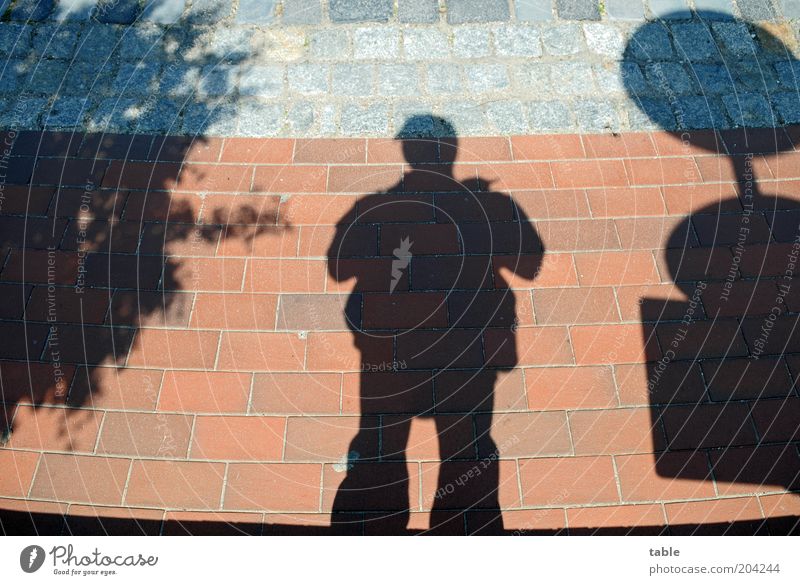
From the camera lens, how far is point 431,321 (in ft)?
11.5

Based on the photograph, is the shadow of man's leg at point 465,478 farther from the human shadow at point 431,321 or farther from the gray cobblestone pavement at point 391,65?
the gray cobblestone pavement at point 391,65

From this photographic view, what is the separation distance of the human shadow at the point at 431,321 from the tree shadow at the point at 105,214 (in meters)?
0.75

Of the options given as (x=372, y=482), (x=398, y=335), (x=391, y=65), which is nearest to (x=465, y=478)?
(x=372, y=482)

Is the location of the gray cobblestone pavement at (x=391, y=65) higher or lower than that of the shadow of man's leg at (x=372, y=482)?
higher

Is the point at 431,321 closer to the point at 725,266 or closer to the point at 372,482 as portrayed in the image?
the point at 372,482

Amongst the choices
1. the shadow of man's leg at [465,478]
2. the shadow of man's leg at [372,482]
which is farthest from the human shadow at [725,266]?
the shadow of man's leg at [372,482]

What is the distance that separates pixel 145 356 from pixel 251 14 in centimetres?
316

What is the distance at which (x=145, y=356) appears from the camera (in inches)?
134

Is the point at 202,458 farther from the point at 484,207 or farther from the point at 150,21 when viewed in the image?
the point at 150,21

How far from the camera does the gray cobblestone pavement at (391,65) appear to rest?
4312 mm

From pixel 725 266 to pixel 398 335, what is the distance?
7.14 feet

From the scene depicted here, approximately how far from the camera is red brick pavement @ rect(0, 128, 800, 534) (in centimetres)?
302

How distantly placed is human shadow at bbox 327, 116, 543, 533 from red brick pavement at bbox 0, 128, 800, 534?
1 centimetres

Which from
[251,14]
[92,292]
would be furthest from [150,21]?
[92,292]
